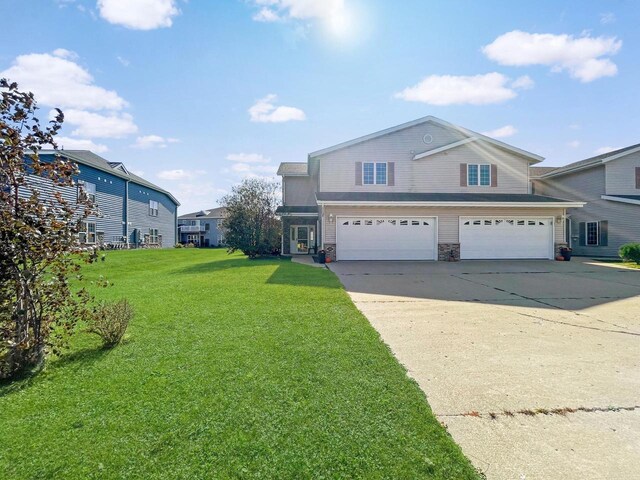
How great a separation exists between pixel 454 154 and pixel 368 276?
445 inches

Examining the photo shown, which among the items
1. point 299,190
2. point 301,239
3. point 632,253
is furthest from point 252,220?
point 632,253

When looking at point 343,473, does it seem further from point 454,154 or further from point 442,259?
point 454,154

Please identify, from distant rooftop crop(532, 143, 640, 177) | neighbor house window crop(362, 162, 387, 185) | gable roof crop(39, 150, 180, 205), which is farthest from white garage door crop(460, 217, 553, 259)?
gable roof crop(39, 150, 180, 205)

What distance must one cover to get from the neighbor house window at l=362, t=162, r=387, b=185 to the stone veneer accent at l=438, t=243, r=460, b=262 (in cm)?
490

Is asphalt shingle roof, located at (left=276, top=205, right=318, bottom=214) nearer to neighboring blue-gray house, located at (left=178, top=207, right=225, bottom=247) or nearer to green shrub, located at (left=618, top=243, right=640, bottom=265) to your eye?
green shrub, located at (left=618, top=243, right=640, bottom=265)

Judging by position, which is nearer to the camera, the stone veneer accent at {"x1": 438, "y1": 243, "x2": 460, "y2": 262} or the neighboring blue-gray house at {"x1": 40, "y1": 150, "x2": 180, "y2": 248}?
→ the stone veneer accent at {"x1": 438, "y1": 243, "x2": 460, "y2": 262}

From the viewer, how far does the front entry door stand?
870 inches

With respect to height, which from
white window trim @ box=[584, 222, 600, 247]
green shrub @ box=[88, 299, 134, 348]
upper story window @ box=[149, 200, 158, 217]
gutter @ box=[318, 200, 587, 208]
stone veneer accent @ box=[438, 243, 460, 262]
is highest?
upper story window @ box=[149, 200, 158, 217]

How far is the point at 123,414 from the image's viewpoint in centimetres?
308

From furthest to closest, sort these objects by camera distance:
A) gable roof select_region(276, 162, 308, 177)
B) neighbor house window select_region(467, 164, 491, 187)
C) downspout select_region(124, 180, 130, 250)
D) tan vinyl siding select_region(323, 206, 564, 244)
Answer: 1. downspout select_region(124, 180, 130, 250)
2. gable roof select_region(276, 162, 308, 177)
3. neighbor house window select_region(467, 164, 491, 187)
4. tan vinyl siding select_region(323, 206, 564, 244)

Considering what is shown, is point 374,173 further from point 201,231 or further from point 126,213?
point 201,231

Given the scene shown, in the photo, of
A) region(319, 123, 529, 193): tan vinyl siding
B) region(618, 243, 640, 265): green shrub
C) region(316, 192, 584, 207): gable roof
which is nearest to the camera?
region(618, 243, 640, 265): green shrub

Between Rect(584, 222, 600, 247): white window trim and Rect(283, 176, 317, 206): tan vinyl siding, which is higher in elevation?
Rect(283, 176, 317, 206): tan vinyl siding

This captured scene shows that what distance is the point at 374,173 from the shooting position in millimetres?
19062
